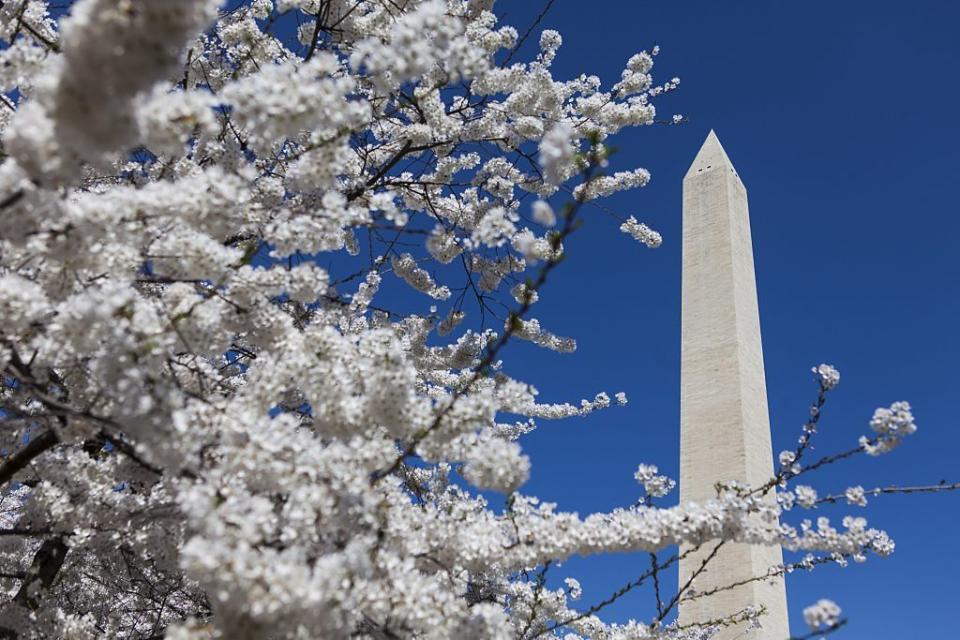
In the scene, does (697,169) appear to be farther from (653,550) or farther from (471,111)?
(653,550)

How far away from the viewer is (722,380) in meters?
11.6

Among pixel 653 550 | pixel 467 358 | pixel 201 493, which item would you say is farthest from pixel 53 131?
pixel 467 358

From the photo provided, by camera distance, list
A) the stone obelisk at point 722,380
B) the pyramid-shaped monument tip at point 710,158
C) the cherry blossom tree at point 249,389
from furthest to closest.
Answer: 1. the pyramid-shaped monument tip at point 710,158
2. the stone obelisk at point 722,380
3. the cherry blossom tree at point 249,389

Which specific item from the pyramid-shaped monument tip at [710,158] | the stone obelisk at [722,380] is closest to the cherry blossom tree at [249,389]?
the stone obelisk at [722,380]

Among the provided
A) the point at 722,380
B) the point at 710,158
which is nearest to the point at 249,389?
the point at 722,380

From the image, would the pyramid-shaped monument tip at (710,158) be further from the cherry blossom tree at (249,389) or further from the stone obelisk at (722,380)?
the cherry blossom tree at (249,389)

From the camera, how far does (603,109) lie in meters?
5.91

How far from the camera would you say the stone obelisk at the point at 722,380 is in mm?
10352

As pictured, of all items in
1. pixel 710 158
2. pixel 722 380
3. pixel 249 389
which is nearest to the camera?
pixel 249 389

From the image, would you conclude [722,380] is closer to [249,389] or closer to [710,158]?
[710,158]

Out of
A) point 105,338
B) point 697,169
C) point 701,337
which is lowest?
point 105,338

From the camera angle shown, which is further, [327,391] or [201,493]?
[327,391]

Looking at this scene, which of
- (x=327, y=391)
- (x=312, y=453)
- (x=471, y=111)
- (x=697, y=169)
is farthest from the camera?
(x=697, y=169)

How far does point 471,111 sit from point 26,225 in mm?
3529
